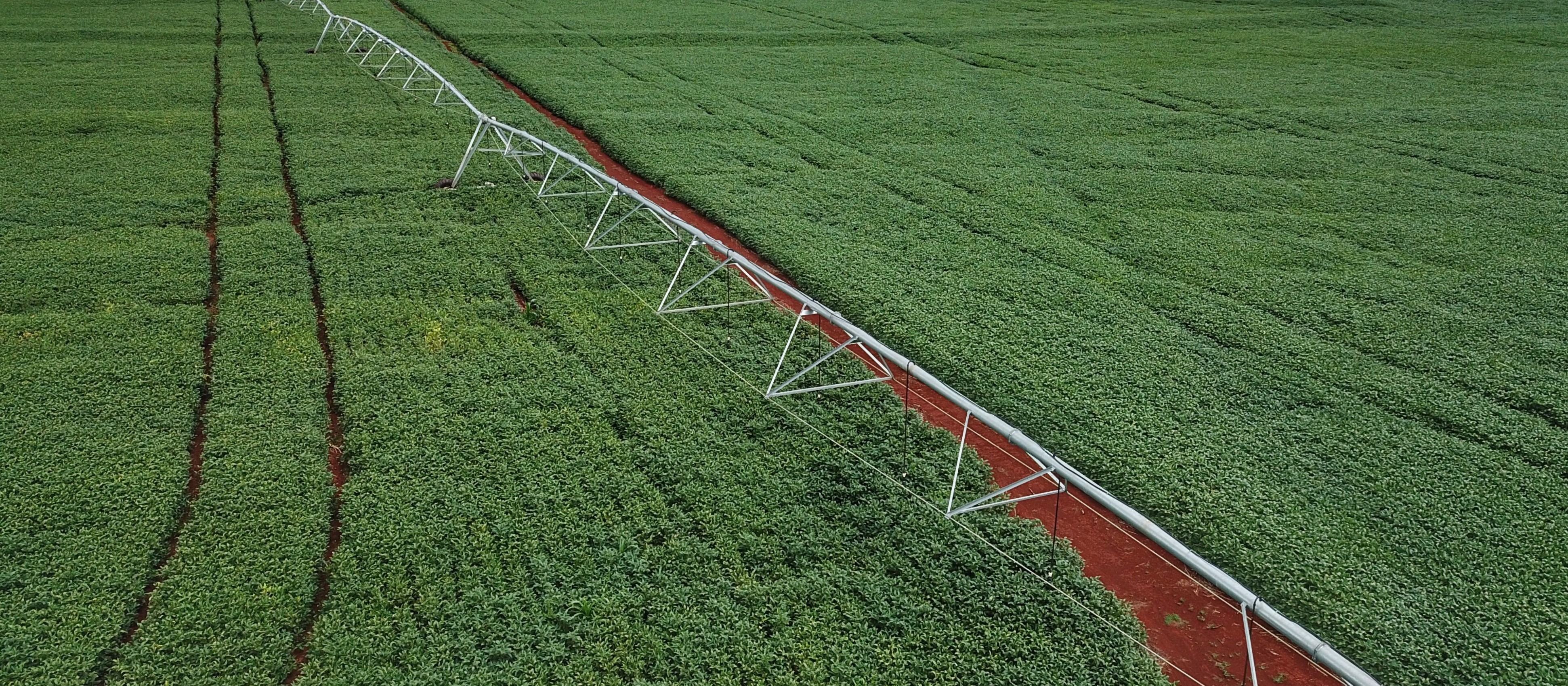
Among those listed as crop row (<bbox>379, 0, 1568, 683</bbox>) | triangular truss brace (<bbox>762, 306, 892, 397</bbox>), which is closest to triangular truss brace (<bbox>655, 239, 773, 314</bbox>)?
triangular truss brace (<bbox>762, 306, 892, 397</bbox>)

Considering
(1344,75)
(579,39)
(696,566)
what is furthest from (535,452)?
(1344,75)

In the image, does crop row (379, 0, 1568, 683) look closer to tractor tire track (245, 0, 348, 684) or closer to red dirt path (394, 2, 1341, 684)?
red dirt path (394, 2, 1341, 684)

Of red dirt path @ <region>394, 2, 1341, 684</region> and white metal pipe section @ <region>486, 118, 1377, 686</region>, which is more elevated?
white metal pipe section @ <region>486, 118, 1377, 686</region>

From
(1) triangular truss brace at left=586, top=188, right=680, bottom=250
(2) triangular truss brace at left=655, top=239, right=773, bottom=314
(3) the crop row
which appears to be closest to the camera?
(3) the crop row

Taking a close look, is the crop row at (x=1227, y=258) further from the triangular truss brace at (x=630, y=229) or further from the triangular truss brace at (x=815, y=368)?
the triangular truss brace at (x=630, y=229)

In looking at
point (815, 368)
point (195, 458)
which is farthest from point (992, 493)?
point (195, 458)

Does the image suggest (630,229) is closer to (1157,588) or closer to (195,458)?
(195,458)

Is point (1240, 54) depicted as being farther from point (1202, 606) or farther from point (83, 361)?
point (83, 361)
